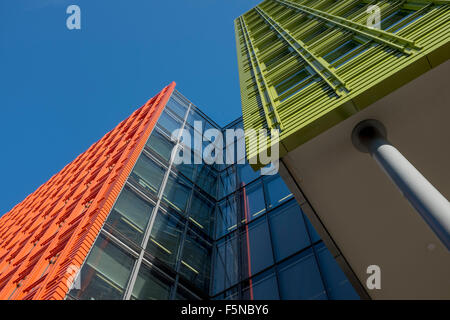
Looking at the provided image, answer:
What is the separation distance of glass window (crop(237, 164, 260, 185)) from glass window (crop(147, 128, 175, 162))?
→ 3868 millimetres

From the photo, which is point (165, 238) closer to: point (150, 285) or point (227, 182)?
point (150, 285)

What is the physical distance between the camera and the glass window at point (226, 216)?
17312 mm

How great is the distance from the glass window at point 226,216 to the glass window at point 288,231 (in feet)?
6.61

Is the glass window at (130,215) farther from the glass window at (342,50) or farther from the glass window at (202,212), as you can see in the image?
the glass window at (342,50)

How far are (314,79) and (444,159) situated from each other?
332cm

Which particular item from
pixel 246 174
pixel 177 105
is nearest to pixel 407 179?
pixel 246 174

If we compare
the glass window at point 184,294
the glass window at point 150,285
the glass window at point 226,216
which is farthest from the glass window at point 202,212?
the glass window at point 150,285

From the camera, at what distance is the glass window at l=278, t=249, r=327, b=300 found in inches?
481

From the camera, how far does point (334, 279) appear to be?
12016mm

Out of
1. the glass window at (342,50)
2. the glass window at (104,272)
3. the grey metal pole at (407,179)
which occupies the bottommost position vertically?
the grey metal pole at (407,179)

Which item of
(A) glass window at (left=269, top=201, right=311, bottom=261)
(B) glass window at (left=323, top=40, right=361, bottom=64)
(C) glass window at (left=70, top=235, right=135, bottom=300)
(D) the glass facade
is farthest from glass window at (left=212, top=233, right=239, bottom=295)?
(B) glass window at (left=323, top=40, right=361, bottom=64)

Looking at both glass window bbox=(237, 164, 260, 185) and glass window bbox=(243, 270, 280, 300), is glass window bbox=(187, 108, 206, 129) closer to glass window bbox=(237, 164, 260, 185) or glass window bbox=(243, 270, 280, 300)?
glass window bbox=(237, 164, 260, 185)
